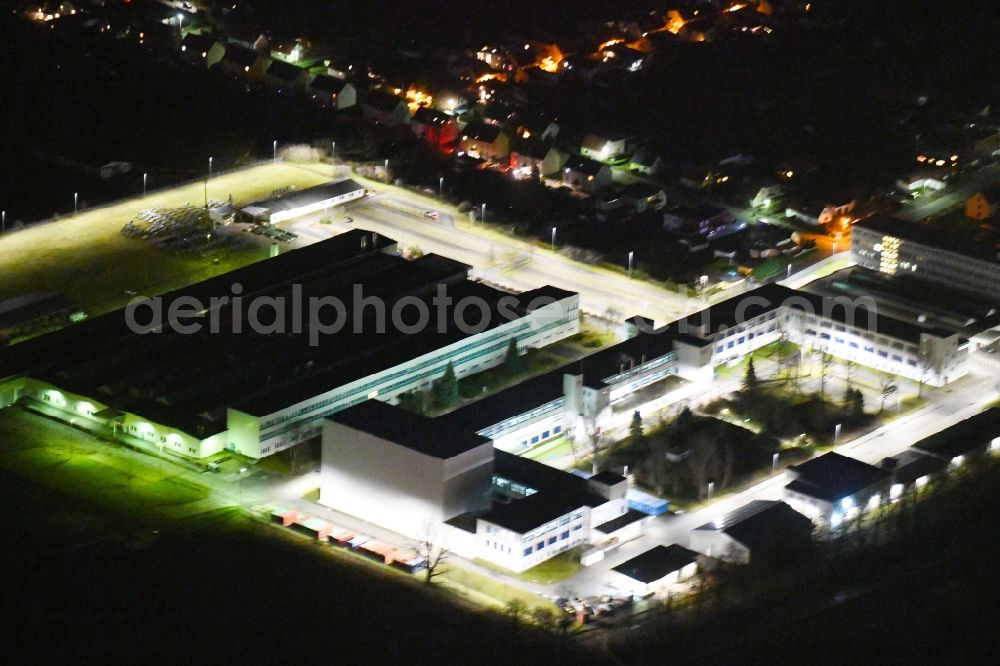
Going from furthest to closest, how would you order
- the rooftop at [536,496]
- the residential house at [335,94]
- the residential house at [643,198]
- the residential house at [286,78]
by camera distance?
the residential house at [286,78]
the residential house at [335,94]
the residential house at [643,198]
the rooftop at [536,496]

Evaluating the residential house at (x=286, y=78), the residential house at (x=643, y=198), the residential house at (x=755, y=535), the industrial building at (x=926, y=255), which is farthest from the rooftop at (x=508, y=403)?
the residential house at (x=286, y=78)

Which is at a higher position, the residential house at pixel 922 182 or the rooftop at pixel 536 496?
the residential house at pixel 922 182

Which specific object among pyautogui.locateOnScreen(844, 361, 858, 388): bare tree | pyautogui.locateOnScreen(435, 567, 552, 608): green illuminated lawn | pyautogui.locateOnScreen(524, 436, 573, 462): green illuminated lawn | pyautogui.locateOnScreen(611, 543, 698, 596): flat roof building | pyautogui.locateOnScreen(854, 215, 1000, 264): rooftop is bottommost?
pyautogui.locateOnScreen(435, 567, 552, 608): green illuminated lawn

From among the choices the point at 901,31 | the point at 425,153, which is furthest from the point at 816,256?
the point at 901,31

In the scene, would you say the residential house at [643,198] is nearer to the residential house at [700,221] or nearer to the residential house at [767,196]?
the residential house at [700,221]

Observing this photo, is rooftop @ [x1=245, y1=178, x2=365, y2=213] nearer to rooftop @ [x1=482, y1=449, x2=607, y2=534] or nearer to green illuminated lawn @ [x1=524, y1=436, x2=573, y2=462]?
green illuminated lawn @ [x1=524, y1=436, x2=573, y2=462]

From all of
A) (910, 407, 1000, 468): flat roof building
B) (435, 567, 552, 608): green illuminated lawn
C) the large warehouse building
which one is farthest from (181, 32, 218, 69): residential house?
(435, 567, 552, 608): green illuminated lawn
